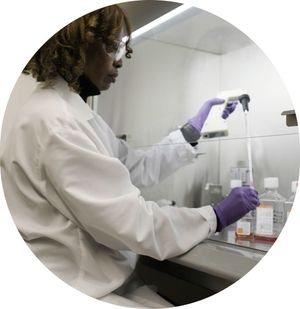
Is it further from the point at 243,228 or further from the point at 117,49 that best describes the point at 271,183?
the point at 117,49

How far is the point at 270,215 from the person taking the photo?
1.09 metres

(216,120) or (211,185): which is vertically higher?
(216,120)

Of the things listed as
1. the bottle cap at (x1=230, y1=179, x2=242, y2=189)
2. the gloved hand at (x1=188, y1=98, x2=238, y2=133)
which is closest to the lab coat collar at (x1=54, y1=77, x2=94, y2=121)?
the gloved hand at (x1=188, y1=98, x2=238, y2=133)

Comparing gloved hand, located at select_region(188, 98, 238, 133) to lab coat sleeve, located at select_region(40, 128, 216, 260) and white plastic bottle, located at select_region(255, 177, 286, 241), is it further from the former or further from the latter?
lab coat sleeve, located at select_region(40, 128, 216, 260)

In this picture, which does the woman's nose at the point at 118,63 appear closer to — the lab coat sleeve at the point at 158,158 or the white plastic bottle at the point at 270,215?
the lab coat sleeve at the point at 158,158

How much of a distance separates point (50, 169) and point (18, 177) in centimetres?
14

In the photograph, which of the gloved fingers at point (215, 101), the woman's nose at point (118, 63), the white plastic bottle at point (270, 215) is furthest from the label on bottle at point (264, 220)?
the woman's nose at point (118, 63)

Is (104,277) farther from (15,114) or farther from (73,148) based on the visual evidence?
(15,114)

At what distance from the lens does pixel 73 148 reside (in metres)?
0.81

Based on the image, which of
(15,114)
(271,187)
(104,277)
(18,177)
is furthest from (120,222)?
(271,187)

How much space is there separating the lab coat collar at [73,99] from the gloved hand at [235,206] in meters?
0.51

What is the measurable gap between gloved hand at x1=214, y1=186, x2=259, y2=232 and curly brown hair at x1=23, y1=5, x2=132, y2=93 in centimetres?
60

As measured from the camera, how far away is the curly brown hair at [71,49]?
0.98 metres

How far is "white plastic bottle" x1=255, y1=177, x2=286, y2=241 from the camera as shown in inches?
42.0
